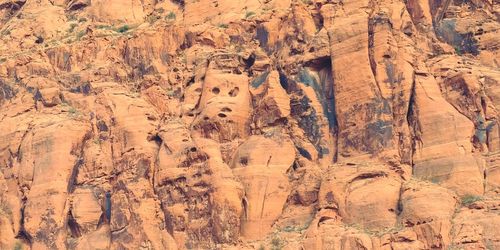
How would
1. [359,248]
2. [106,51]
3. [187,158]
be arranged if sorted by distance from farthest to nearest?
1. [106,51]
2. [187,158]
3. [359,248]

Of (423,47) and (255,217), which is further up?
(423,47)

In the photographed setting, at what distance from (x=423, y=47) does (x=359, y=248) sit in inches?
476

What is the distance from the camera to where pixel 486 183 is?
69.4 meters

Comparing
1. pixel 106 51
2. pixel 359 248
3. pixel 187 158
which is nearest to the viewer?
pixel 359 248

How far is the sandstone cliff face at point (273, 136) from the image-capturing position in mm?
69250

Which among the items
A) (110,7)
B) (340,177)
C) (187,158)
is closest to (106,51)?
(110,7)

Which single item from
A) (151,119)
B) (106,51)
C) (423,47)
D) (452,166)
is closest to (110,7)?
(106,51)

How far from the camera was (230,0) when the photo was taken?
8138 centimetres

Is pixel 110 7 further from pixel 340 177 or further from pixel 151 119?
pixel 340 177

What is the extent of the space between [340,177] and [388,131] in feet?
9.97

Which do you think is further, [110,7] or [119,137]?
[110,7]

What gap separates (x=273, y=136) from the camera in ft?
238

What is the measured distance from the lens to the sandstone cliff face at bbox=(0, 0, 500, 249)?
69.2m

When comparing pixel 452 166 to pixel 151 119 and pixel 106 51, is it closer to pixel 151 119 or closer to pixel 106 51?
pixel 151 119
